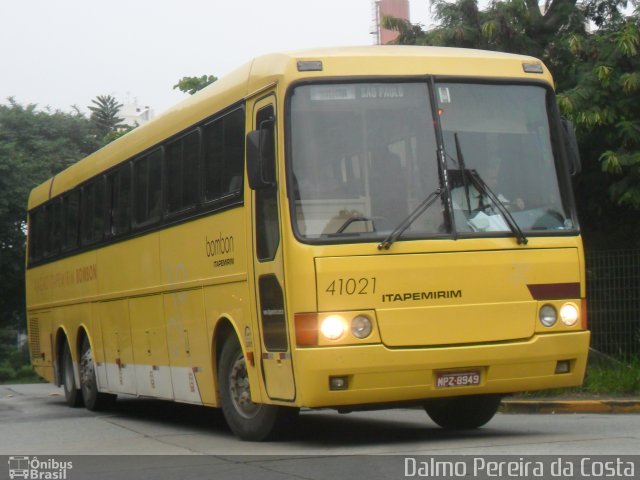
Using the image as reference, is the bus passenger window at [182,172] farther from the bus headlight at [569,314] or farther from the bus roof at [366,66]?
the bus headlight at [569,314]

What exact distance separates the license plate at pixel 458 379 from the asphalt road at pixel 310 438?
1.62 ft

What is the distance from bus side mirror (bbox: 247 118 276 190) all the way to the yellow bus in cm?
2

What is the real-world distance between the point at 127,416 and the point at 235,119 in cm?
649

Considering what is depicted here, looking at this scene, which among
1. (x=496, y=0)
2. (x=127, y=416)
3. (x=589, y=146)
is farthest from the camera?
(x=496, y=0)

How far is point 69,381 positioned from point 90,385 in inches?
48.3

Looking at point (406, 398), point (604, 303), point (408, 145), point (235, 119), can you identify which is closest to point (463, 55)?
point (408, 145)

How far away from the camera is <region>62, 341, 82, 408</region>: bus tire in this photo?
1879cm

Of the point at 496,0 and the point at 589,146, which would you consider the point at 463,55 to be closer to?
A: the point at 589,146

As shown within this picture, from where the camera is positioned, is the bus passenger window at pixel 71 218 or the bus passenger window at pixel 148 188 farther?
the bus passenger window at pixel 71 218

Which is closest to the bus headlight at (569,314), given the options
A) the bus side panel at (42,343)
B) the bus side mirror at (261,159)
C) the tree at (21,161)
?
the bus side mirror at (261,159)

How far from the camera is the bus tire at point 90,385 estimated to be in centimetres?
1767

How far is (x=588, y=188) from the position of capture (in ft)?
64.6

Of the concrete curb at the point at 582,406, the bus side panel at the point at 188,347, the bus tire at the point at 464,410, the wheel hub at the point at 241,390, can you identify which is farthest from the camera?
the concrete curb at the point at 582,406

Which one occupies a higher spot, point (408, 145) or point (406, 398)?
point (408, 145)
